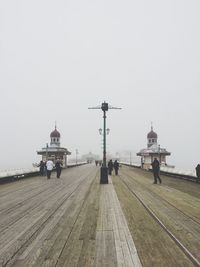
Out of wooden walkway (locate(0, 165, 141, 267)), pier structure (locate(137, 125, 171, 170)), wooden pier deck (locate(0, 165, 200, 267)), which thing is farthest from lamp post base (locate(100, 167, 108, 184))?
pier structure (locate(137, 125, 171, 170))

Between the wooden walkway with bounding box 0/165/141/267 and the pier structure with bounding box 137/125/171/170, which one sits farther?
the pier structure with bounding box 137/125/171/170

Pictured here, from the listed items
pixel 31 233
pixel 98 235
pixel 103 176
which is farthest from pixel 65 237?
pixel 103 176

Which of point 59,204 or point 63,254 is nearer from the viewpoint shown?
point 63,254

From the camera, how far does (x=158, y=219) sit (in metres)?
7.70

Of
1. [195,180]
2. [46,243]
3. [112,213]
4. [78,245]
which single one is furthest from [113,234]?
[195,180]

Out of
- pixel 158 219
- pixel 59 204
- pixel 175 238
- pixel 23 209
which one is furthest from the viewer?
pixel 59 204

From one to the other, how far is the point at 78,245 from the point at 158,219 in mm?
3073

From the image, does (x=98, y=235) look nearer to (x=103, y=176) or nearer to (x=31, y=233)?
(x=31, y=233)

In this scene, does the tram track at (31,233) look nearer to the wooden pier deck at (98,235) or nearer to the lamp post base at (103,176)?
the wooden pier deck at (98,235)

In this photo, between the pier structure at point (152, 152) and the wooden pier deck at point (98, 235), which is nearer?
the wooden pier deck at point (98, 235)

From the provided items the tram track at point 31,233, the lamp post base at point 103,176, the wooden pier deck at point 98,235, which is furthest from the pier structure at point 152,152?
the tram track at point 31,233

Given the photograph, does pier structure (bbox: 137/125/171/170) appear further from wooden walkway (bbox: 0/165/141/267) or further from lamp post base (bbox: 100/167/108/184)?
wooden walkway (bbox: 0/165/141/267)

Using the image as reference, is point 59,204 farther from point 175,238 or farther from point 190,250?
point 190,250

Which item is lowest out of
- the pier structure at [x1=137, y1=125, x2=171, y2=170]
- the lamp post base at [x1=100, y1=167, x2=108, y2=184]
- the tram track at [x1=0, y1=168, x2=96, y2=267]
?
the tram track at [x1=0, y1=168, x2=96, y2=267]
